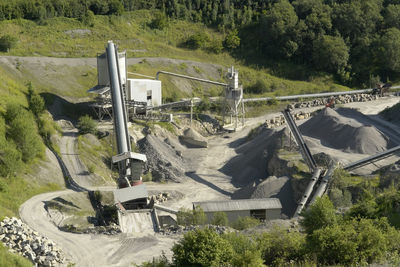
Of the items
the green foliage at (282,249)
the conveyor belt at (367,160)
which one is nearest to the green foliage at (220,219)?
the green foliage at (282,249)

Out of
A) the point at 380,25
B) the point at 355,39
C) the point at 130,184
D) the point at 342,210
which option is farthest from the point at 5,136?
the point at 380,25

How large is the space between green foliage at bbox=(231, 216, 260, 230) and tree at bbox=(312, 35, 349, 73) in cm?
5886

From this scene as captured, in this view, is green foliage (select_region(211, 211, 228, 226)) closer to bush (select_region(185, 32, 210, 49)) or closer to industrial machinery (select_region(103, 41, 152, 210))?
industrial machinery (select_region(103, 41, 152, 210))

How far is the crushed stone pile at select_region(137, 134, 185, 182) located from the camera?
53.0m

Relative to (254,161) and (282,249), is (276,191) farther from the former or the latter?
(282,249)

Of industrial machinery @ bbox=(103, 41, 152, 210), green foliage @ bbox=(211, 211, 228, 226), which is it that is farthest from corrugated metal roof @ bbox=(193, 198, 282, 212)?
industrial machinery @ bbox=(103, 41, 152, 210)

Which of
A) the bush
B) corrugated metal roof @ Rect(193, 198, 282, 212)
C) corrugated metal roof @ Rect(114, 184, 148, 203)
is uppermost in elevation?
the bush

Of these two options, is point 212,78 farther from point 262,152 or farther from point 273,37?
point 262,152

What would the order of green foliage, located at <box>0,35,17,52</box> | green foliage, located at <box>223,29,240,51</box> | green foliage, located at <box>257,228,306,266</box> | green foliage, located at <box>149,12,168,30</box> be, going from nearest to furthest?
green foliage, located at <box>257,228,306,266</box>, green foliage, located at <box>0,35,17,52</box>, green foliage, located at <box>149,12,168,30</box>, green foliage, located at <box>223,29,240,51</box>

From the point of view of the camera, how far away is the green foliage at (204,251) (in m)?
25.2

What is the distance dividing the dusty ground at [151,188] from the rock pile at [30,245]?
3.87ft

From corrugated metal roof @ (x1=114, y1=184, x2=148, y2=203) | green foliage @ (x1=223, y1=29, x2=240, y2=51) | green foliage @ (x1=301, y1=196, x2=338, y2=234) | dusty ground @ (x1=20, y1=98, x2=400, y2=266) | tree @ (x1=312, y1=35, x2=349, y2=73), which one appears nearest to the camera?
green foliage @ (x1=301, y1=196, x2=338, y2=234)

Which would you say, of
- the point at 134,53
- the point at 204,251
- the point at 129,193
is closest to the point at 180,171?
the point at 129,193

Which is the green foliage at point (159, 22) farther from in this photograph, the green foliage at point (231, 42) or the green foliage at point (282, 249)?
the green foliage at point (282, 249)
